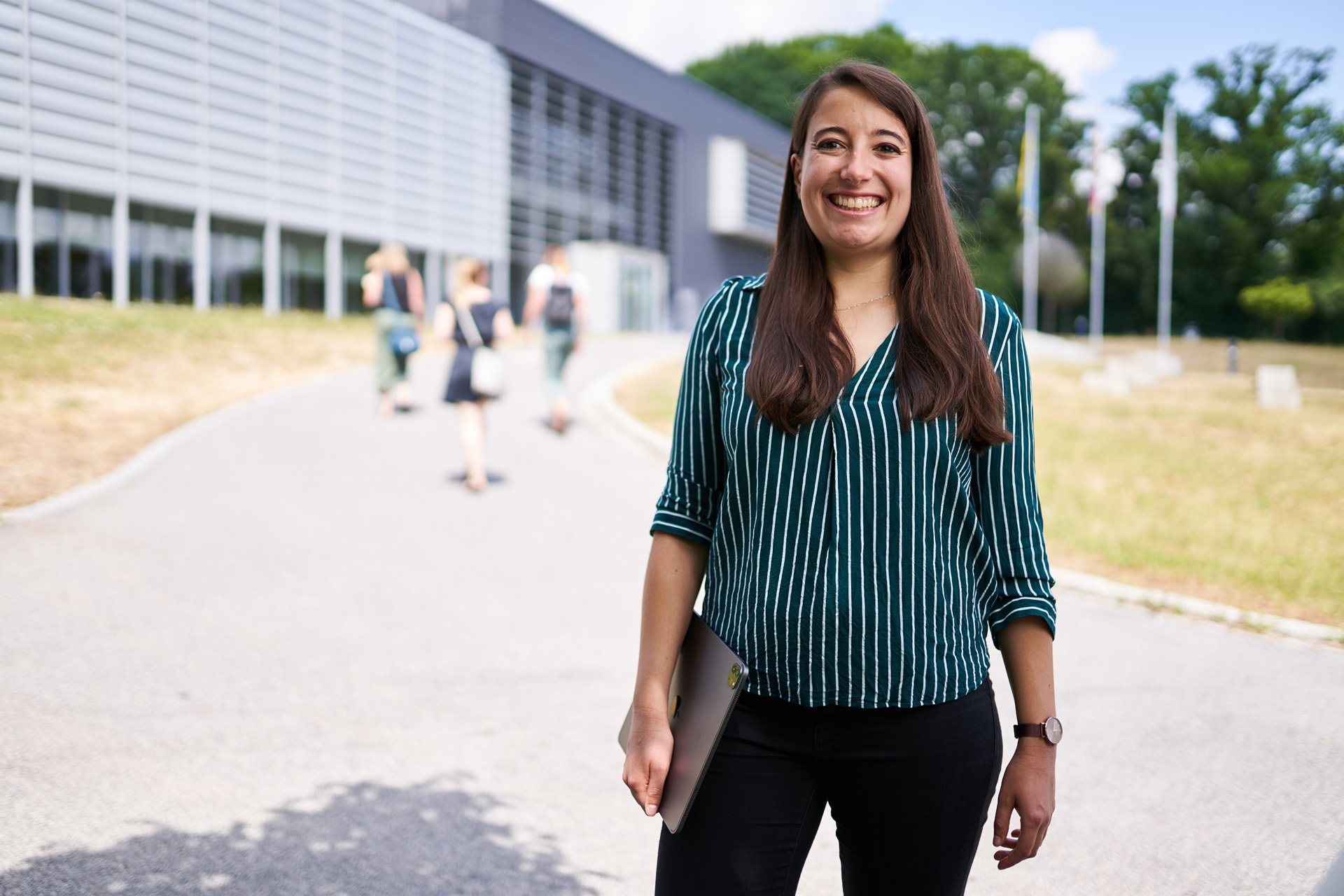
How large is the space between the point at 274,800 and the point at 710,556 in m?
2.64

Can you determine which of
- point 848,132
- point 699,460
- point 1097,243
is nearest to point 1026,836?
point 699,460

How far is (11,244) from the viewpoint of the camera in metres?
20.9

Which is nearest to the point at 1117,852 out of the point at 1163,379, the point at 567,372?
the point at 567,372

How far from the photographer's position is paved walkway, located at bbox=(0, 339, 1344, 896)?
3418mm

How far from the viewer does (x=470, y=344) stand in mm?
9227

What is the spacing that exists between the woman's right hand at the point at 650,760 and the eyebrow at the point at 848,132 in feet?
3.20

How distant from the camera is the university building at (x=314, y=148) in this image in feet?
69.6

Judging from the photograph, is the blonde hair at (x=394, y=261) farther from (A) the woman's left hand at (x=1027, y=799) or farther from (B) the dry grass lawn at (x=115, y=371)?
(A) the woman's left hand at (x=1027, y=799)

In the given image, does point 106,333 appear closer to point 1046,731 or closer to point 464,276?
point 464,276

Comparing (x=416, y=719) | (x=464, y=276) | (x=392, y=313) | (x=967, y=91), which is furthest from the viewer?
(x=967, y=91)

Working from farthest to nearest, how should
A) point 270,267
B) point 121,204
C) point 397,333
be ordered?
1. point 270,267
2. point 121,204
3. point 397,333

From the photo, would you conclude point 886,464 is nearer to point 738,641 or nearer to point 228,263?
point 738,641

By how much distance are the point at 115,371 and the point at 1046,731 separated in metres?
15.1

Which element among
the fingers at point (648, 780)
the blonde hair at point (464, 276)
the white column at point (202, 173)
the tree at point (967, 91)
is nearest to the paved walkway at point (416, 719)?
the fingers at point (648, 780)
